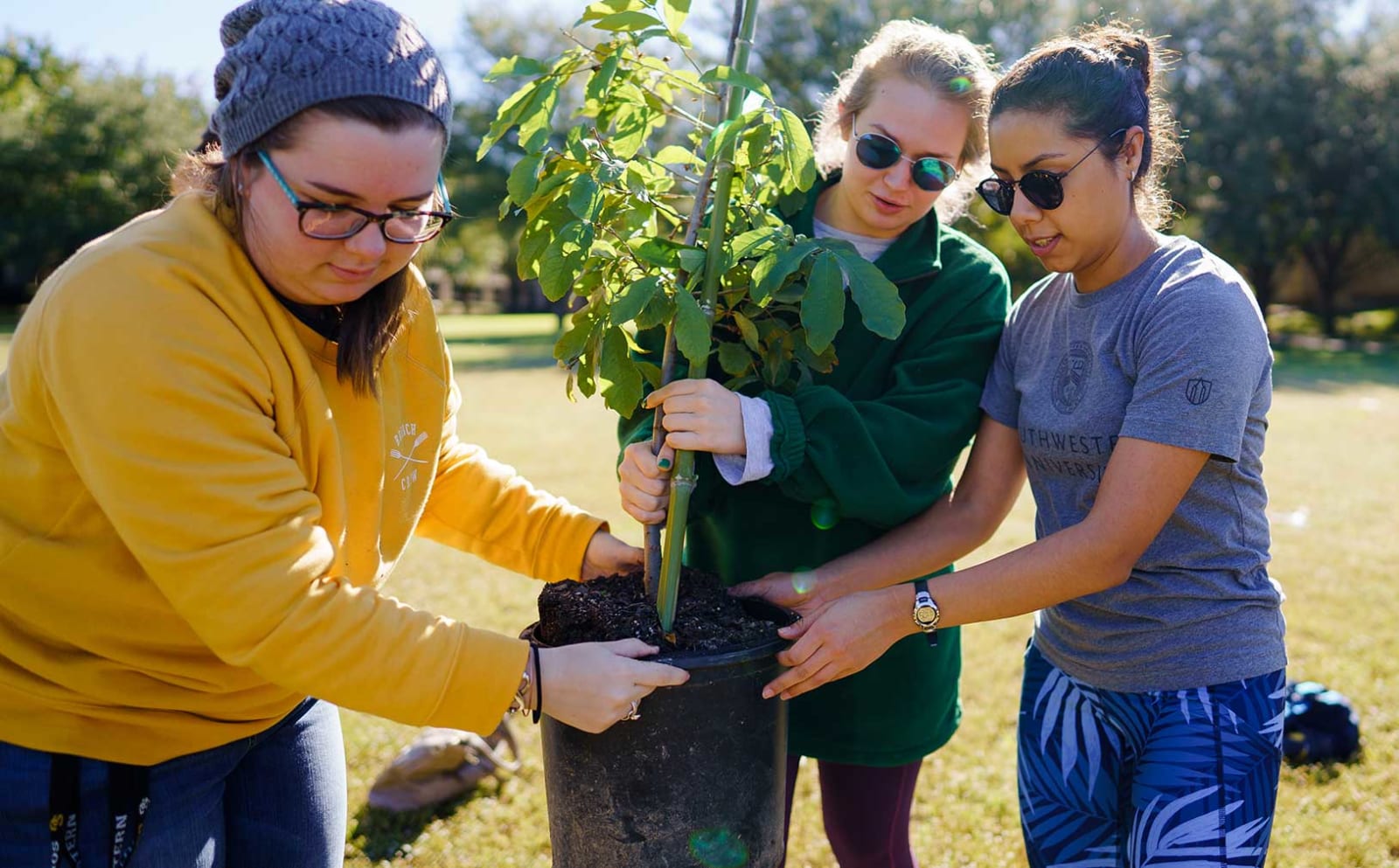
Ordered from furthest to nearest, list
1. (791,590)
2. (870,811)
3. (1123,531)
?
1. (870,811)
2. (791,590)
3. (1123,531)

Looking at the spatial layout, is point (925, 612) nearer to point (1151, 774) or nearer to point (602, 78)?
point (1151, 774)

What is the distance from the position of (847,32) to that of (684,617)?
27.8m

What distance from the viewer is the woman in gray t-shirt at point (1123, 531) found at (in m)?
1.97

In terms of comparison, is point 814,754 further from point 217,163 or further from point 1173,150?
point 217,163

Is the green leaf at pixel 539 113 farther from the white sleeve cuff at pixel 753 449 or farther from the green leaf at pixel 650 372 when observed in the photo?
the white sleeve cuff at pixel 753 449

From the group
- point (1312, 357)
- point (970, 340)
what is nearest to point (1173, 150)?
point (970, 340)

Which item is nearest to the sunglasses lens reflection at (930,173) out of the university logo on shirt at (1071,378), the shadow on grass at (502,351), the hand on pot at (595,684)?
the university logo on shirt at (1071,378)

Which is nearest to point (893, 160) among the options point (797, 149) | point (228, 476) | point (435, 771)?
point (797, 149)

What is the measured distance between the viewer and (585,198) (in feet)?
Result: 6.25

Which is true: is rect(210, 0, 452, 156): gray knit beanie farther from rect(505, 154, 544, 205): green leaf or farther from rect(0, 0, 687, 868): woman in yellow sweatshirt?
rect(505, 154, 544, 205): green leaf

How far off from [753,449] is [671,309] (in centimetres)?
32

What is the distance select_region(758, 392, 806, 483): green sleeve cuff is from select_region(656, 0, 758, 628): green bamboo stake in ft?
0.55

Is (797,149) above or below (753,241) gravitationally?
above

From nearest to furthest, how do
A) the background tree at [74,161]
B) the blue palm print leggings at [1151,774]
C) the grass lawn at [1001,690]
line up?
the blue palm print leggings at [1151,774], the grass lawn at [1001,690], the background tree at [74,161]
